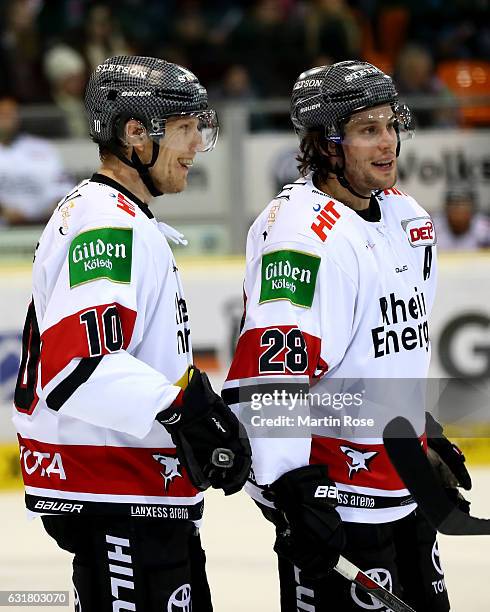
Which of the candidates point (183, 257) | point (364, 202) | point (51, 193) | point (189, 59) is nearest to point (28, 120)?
point (51, 193)

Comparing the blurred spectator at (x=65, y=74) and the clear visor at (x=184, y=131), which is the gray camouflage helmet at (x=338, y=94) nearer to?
the clear visor at (x=184, y=131)

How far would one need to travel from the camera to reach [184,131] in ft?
7.94

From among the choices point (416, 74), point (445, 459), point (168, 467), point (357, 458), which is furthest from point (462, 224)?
point (168, 467)

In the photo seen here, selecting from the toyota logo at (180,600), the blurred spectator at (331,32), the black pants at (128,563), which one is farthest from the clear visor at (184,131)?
the blurred spectator at (331,32)

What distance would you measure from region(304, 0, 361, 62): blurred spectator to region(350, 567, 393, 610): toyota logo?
518 centimetres

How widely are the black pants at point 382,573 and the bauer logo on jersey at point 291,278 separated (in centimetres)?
48

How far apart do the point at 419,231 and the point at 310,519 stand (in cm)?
70

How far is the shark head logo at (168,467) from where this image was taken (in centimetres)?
233

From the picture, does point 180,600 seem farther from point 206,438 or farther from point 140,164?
point 140,164

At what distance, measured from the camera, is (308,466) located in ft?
7.56

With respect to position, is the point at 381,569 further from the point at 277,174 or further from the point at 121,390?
the point at 277,174

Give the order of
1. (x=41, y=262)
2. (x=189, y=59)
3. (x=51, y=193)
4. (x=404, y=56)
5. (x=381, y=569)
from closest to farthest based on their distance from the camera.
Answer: (x=41, y=262), (x=381, y=569), (x=51, y=193), (x=404, y=56), (x=189, y=59)

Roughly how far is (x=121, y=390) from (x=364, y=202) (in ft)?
2.41

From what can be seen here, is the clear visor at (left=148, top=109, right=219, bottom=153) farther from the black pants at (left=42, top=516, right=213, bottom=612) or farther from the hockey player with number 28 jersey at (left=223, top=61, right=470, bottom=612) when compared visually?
the black pants at (left=42, top=516, right=213, bottom=612)
